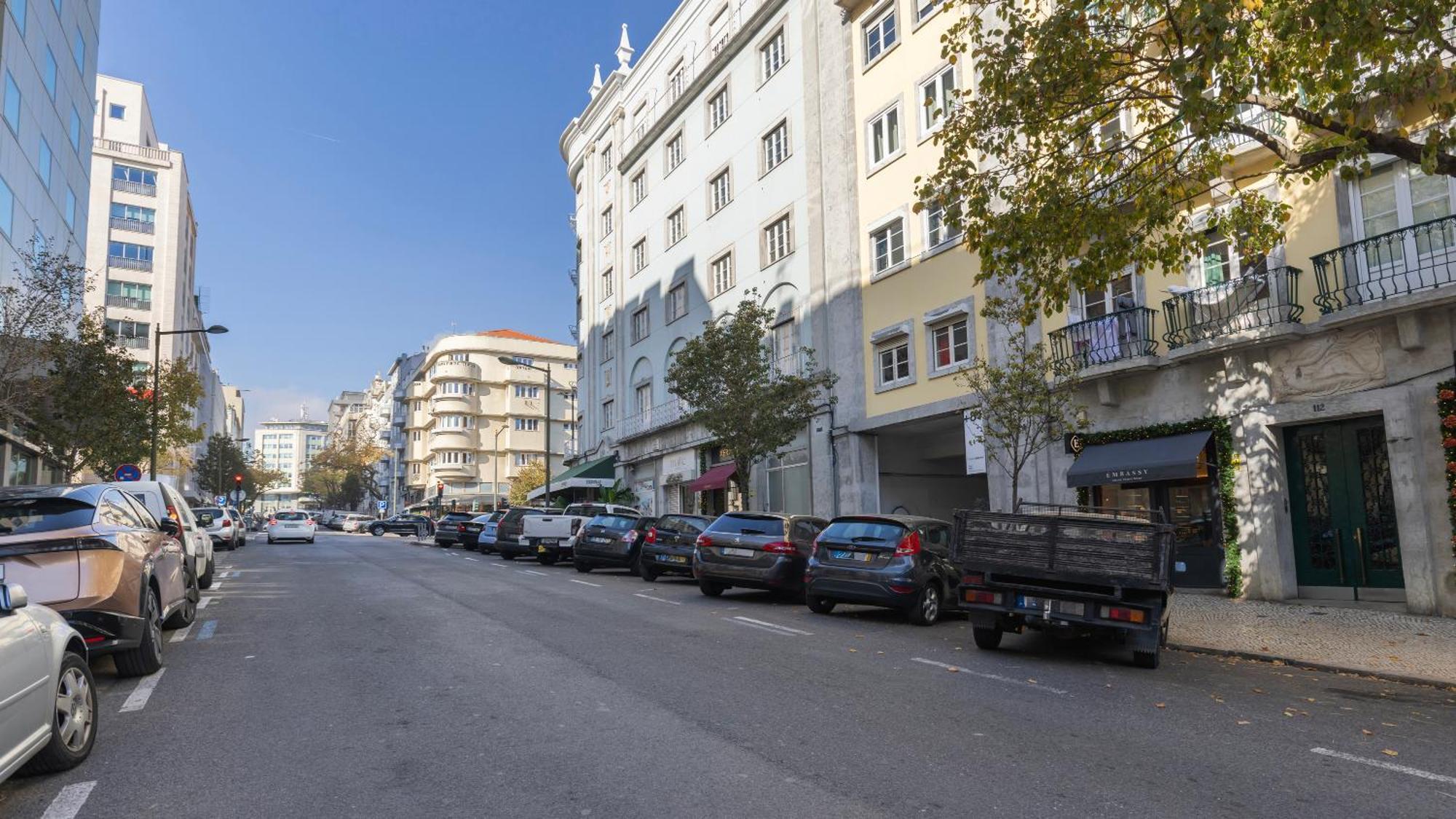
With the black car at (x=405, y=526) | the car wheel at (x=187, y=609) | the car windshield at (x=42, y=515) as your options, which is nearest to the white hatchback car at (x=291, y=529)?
the black car at (x=405, y=526)

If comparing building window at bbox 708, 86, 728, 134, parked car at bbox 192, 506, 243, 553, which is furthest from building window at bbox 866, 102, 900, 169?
parked car at bbox 192, 506, 243, 553

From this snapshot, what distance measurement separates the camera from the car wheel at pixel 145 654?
7.82 meters

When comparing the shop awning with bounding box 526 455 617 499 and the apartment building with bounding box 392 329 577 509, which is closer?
the shop awning with bounding box 526 455 617 499

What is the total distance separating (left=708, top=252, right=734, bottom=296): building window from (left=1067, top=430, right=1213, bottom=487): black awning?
56.0ft

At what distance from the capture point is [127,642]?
7352mm

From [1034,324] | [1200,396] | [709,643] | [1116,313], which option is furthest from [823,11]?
[709,643]

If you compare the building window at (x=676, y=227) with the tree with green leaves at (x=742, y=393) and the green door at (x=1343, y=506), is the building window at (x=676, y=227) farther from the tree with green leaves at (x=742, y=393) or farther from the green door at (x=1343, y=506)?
the green door at (x=1343, y=506)

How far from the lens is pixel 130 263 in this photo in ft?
209

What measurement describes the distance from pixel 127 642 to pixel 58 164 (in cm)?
3160

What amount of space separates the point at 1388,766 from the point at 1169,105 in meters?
7.01

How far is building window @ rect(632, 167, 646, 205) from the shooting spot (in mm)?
41750

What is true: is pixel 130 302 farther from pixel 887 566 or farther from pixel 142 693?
pixel 142 693

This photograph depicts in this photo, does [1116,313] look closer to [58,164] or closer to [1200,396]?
[1200,396]

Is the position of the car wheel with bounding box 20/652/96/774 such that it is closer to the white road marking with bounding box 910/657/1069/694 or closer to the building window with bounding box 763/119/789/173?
the white road marking with bounding box 910/657/1069/694
